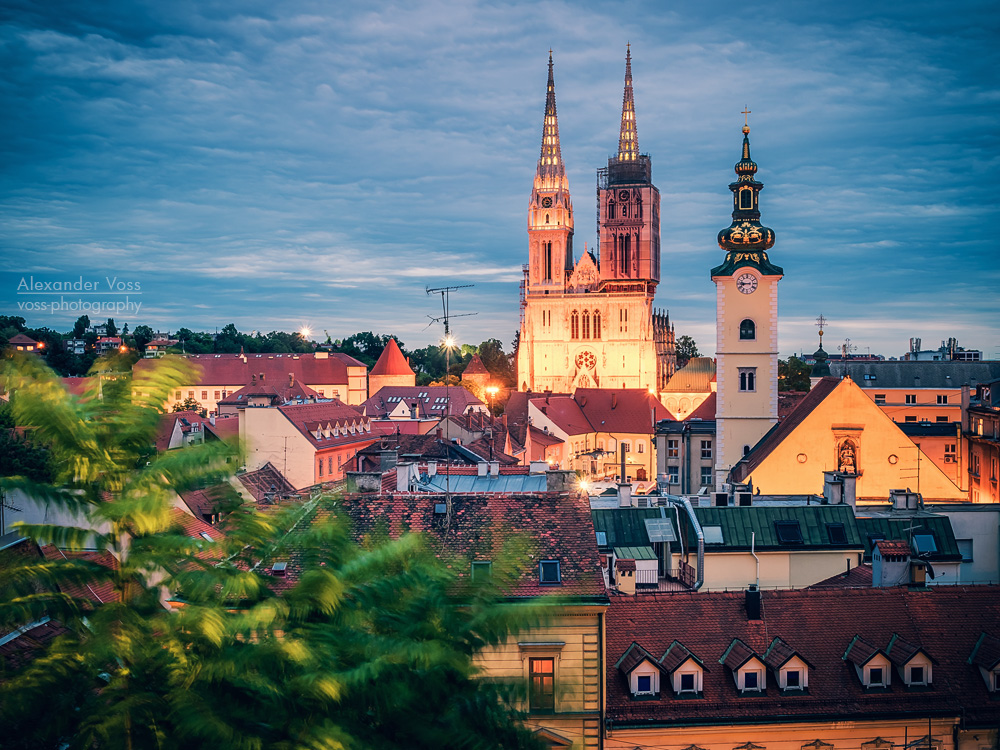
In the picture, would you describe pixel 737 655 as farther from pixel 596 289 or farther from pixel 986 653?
pixel 596 289

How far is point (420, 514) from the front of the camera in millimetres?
18156

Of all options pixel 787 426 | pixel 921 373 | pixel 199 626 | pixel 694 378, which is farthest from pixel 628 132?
pixel 199 626

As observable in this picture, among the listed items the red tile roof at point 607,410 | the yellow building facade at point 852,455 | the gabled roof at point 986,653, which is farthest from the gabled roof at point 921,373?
the gabled roof at point 986,653

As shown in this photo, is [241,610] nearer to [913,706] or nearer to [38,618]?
[38,618]

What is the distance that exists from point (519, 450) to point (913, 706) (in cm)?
4467

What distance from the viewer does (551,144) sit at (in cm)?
12212

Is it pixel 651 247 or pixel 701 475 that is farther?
pixel 651 247

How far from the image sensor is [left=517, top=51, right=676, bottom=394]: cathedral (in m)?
114

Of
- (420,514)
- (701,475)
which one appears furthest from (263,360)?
(420,514)

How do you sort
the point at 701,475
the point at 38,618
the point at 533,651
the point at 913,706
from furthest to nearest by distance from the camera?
the point at 701,475
the point at 913,706
the point at 533,651
the point at 38,618

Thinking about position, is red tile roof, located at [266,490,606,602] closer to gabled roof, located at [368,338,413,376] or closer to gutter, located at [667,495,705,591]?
gutter, located at [667,495,705,591]

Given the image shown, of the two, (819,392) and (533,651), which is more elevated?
(819,392)

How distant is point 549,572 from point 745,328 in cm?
2824

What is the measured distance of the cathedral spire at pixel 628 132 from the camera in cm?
12538
